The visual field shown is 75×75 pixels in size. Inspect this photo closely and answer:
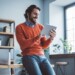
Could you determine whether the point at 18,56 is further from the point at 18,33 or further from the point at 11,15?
the point at 18,33

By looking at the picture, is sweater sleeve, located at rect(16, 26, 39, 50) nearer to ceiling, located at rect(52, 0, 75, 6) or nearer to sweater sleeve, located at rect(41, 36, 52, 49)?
sweater sleeve, located at rect(41, 36, 52, 49)

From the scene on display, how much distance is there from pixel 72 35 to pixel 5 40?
1685 mm

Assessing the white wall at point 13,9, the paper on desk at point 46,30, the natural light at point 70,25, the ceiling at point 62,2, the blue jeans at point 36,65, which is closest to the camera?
the blue jeans at point 36,65

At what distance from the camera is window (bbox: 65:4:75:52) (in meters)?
4.83

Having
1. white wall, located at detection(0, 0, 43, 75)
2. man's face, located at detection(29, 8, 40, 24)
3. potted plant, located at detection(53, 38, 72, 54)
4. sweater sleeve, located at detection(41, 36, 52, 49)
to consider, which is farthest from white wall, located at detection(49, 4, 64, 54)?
man's face, located at detection(29, 8, 40, 24)

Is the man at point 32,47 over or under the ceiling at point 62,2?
under

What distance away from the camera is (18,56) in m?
4.46

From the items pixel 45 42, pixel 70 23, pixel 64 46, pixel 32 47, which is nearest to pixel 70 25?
pixel 70 23

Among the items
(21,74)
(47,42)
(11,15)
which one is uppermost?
(11,15)

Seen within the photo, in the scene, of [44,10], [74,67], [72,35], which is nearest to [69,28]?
[72,35]

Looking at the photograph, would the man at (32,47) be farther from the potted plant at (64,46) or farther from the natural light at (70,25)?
the natural light at (70,25)

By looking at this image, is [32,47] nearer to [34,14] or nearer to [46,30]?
[46,30]

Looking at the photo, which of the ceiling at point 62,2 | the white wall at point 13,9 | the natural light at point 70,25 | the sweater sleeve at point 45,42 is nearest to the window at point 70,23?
the natural light at point 70,25

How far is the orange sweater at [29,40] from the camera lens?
1.69 m
